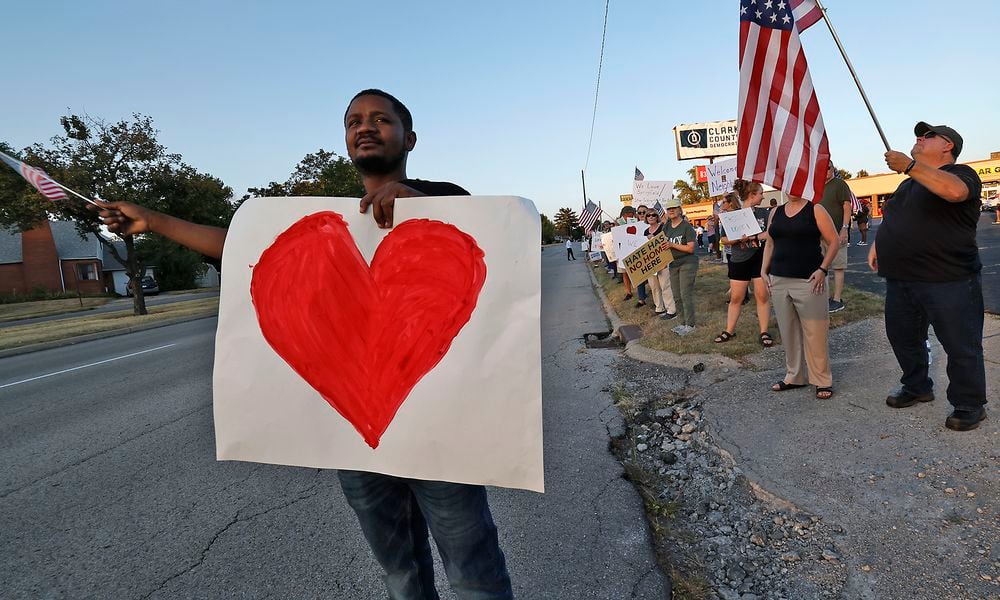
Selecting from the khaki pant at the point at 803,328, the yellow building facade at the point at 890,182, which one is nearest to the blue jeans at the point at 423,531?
the khaki pant at the point at 803,328

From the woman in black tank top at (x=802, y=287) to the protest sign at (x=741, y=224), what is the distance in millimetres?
1557

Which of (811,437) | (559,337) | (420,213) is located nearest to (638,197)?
(559,337)

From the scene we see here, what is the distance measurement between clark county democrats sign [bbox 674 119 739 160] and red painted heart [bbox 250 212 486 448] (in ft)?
128

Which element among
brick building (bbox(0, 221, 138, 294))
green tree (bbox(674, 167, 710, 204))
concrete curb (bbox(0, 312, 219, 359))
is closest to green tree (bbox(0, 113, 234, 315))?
concrete curb (bbox(0, 312, 219, 359))

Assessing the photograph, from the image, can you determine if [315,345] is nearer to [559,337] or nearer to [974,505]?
[974,505]

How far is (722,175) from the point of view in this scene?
14.6 m

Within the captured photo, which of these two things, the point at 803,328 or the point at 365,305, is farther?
the point at 803,328

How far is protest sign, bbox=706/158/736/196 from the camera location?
13952 mm

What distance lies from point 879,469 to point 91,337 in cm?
1692

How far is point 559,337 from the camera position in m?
8.04

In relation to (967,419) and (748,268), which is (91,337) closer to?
(748,268)

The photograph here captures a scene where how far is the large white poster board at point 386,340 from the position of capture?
1352 mm

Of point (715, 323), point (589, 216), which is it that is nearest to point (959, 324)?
point (715, 323)

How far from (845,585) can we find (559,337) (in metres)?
6.06
